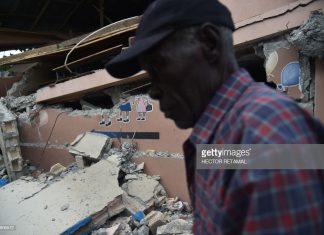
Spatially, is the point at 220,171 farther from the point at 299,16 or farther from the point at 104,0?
the point at 104,0

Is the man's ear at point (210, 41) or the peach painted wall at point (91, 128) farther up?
the man's ear at point (210, 41)

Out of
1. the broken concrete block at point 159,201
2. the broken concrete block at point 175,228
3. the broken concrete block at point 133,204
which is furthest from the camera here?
the broken concrete block at point 159,201

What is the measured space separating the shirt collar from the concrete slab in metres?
3.10

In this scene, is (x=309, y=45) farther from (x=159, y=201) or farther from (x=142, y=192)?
(x=142, y=192)

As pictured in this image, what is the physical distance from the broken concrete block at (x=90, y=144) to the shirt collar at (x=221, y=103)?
4138 mm

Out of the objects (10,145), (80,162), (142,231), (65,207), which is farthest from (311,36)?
(10,145)

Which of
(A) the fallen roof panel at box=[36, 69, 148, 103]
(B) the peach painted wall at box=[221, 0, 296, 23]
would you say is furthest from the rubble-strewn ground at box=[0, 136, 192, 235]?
(B) the peach painted wall at box=[221, 0, 296, 23]

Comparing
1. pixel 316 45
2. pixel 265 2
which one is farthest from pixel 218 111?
pixel 265 2

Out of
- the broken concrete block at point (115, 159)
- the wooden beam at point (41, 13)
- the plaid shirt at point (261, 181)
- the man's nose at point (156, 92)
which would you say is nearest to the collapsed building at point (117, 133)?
the broken concrete block at point (115, 159)

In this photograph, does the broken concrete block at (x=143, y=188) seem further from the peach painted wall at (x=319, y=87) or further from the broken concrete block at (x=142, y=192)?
the peach painted wall at (x=319, y=87)

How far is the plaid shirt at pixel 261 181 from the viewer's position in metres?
0.61

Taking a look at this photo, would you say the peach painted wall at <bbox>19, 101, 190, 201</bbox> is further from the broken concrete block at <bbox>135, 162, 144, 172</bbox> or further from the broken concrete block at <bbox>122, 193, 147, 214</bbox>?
the broken concrete block at <bbox>122, 193, 147, 214</bbox>

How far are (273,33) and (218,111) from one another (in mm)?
2558

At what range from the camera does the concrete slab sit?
359 cm
